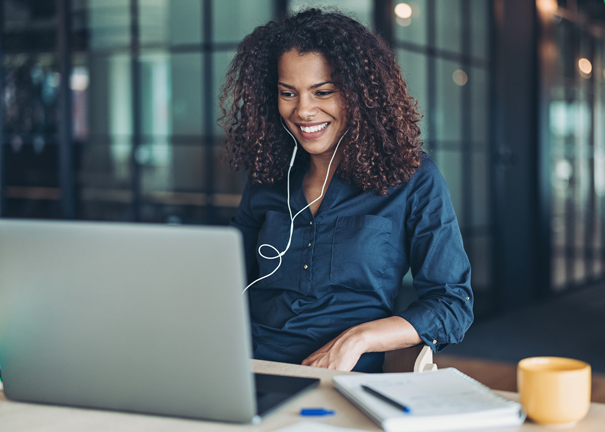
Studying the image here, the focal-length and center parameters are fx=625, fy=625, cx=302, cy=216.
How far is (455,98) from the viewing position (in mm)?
4094

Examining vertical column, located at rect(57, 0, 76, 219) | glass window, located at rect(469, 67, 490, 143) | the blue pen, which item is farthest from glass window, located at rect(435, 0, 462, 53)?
the blue pen

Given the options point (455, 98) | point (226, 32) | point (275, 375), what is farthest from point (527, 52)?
point (275, 375)

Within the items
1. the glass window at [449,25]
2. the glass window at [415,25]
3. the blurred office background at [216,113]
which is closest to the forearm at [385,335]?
the blurred office background at [216,113]

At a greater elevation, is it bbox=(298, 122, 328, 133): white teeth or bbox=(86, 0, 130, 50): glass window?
bbox=(86, 0, 130, 50): glass window

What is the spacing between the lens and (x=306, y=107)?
1453mm

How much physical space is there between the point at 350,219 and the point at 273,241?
201mm

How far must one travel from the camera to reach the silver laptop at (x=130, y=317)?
732 mm

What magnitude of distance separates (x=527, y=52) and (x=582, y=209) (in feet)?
5.02

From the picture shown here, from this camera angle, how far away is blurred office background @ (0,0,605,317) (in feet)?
12.3

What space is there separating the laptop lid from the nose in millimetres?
767

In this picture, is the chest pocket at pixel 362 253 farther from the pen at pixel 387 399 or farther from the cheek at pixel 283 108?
the pen at pixel 387 399

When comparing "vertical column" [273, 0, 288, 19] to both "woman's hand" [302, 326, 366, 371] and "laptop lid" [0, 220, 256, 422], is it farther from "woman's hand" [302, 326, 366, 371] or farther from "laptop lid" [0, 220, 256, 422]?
"laptop lid" [0, 220, 256, 422]

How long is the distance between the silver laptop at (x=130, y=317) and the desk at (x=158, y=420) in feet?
0.05

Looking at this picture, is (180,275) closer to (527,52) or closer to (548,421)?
(548,421)
